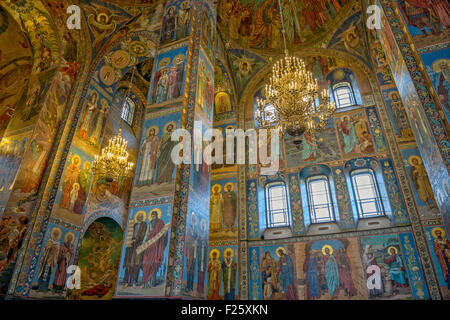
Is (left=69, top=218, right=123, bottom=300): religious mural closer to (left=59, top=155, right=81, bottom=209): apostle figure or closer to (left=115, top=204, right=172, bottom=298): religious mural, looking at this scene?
(left=59, top=155, right=81, bottom=209): apostle figure

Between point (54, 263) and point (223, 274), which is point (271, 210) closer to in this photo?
point (223, 274)

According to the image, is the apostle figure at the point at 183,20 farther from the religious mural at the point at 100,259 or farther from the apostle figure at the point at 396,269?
the apostle figure at the point at 396,269

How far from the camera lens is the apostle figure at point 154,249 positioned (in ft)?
17.2

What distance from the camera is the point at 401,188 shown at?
934 cm

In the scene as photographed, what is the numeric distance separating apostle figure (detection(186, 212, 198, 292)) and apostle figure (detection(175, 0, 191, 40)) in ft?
16.8

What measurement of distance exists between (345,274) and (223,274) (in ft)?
13.2

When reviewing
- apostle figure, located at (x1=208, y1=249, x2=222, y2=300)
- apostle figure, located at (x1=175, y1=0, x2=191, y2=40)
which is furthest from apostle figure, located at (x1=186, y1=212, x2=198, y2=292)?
apostle figure, located at (x1=175, y1=0, x2=191, y2=40)

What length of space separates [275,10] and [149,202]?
10620 mm

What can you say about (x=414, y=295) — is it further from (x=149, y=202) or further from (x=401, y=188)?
(x=149, y=202)

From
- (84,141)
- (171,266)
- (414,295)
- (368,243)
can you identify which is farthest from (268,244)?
(84,141)

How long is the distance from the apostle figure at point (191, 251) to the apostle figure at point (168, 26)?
521 centimetres

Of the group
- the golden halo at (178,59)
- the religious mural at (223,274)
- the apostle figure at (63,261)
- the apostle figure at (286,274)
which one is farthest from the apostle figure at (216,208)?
the golden halo at (178,59)

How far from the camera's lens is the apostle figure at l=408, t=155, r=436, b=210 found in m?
8.80

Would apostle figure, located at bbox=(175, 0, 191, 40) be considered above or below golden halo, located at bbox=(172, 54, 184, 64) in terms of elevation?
above
